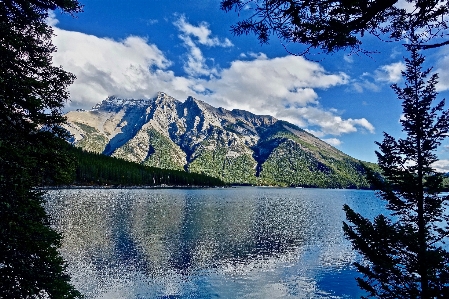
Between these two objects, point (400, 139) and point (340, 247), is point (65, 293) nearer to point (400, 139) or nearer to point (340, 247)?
point (400, 139)

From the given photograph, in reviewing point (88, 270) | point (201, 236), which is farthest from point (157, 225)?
point (88, 270)

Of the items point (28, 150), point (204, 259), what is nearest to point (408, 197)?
point (28, 150)

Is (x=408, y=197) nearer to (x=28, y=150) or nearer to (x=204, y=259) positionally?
(x=28, y=150)

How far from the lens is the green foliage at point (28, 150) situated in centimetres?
928

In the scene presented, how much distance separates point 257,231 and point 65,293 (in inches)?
2173

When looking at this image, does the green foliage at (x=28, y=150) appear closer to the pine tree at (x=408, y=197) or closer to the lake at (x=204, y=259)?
the pine tree at (x=408, y=197)

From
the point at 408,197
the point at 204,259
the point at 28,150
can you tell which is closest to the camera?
the point at 28,150

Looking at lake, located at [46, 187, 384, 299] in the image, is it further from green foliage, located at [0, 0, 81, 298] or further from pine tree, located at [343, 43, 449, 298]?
green foliage, located at [0, 0, 81, 298]

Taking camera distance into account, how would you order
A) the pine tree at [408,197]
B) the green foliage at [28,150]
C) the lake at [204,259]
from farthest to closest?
the lake at [204,259]
the pine tree at [408,197]
the green foliage at [28,150]

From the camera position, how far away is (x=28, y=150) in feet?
36.5

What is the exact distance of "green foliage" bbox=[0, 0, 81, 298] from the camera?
9281mm

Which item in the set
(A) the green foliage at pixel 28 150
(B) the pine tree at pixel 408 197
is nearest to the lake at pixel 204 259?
(B) the pine tree at pixel 408 197

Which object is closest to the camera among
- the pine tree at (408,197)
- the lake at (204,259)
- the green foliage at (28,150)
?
the green foliage at (28,150)

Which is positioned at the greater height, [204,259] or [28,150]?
[28,150]
